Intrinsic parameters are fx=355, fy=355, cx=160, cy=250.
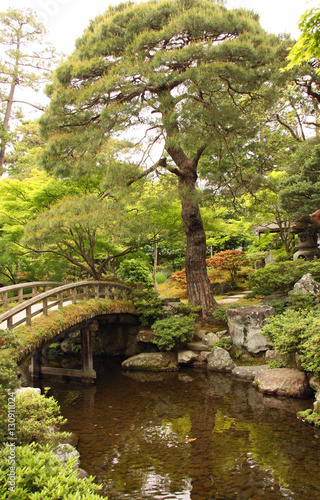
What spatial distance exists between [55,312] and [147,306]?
443cm

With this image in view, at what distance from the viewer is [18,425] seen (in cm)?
434

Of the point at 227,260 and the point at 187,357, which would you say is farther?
the point at 227,260

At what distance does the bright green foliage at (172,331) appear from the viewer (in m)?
11.1

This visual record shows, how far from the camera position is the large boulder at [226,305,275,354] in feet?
34.0

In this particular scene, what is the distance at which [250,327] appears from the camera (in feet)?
34.4

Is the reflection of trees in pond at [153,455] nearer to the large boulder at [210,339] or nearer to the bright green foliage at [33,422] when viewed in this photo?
the bright green foliage at [33,422]

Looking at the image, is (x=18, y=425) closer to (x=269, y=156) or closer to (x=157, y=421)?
(x=157, y=421)

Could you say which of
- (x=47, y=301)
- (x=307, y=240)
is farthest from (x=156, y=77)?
(x=307, y=240)

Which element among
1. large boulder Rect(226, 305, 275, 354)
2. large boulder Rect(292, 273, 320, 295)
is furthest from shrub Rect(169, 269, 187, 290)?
large boulder Rect(292, 273, 320, 295)

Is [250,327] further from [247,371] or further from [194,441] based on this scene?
[194,441]

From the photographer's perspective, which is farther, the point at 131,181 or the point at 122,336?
the point at 122,336

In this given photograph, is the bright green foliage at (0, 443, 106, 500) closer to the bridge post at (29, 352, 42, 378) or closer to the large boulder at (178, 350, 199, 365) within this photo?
the large boulder at (178, 350, 199, 365)

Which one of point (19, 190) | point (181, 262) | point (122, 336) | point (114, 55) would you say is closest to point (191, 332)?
point (122, 336)

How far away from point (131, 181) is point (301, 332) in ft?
21.2
